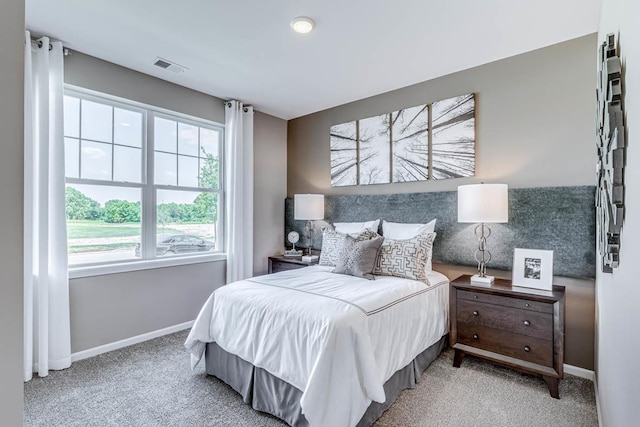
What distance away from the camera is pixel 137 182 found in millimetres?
3219

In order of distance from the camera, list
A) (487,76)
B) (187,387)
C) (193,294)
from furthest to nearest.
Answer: (193,294), (487,76), (187,387)

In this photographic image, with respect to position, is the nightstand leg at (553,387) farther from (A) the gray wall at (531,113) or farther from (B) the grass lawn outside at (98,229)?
(B) the grass lawn outside at (98,229)

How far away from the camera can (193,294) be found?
359cm

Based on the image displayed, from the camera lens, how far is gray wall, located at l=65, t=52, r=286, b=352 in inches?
110

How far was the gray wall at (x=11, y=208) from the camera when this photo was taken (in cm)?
73

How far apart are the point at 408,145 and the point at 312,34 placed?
158cm

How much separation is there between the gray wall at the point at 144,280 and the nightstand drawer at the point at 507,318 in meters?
2.66

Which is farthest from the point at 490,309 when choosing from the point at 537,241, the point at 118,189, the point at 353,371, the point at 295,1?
the point at 118,189

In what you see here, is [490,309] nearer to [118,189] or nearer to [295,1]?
[295,1]

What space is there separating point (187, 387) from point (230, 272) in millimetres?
1643

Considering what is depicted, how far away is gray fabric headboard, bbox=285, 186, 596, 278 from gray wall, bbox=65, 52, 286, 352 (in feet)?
6.46

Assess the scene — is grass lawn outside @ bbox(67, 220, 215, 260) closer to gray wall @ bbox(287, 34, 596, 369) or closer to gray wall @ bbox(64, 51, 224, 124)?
gray wall @ bbox(64, 51, 224, 124)

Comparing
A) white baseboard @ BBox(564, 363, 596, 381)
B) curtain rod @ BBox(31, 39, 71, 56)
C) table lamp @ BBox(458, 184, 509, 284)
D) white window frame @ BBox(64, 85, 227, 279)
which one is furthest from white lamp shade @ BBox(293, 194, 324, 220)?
white baseboard @ BBox(564, 363, 596, 381)

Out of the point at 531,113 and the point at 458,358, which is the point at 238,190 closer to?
the point at 458,358
